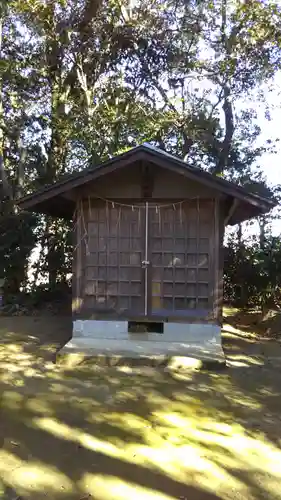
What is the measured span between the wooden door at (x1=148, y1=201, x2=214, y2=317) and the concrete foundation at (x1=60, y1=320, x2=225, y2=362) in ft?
1.16

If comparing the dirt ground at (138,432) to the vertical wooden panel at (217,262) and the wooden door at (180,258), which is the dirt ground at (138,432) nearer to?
the vertical wooden panel at (217,262)

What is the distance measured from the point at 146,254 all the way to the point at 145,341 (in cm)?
148

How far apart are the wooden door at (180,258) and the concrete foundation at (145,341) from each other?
0.35 meters

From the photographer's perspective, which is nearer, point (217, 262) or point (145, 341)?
point (145, 341)

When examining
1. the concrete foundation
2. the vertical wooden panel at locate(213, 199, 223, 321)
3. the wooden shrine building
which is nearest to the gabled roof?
the wooden shrine building

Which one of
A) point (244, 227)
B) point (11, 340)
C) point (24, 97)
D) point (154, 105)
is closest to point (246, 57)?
point (154, 105)

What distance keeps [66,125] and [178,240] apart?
670cm

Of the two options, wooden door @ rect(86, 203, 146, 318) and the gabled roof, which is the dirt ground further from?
the gabled roof

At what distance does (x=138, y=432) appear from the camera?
3.97m

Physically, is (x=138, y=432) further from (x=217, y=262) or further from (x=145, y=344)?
(x=217, y=262)

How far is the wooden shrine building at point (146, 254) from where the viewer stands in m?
7.20

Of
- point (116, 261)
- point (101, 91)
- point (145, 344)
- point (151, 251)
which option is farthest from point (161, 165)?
point (101, 91)

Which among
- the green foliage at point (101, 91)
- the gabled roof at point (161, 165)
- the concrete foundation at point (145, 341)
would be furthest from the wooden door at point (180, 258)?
the green foliage at point (101, 91)

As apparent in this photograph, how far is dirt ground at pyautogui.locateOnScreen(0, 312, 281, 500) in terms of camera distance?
121 inches
